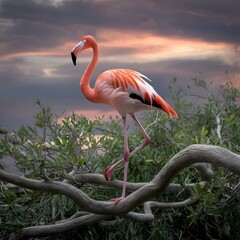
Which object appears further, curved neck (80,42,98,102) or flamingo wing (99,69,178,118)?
curved neck (80,42,98,102)

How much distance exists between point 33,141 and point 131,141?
187 centimetres

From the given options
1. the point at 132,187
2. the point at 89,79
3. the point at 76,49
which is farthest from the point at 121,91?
the point at 132,187

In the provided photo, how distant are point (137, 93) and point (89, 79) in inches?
27.2

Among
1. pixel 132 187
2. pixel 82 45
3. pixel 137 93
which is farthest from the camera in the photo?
pixel 132 187

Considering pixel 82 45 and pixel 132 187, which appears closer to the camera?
pixel 82 45

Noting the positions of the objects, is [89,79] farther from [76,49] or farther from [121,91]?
[121,91]

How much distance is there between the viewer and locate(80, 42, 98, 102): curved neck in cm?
688

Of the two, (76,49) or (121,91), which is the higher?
(76,49)

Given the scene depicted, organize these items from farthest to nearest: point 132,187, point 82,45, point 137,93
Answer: point 132,187
point 82,45
point 137,93

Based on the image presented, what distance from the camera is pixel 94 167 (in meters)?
8.12

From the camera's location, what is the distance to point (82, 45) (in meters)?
6.91

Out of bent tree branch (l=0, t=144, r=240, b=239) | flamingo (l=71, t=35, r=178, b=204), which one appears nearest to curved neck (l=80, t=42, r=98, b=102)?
flamingo (l=71, t=35, r=178, b=204)

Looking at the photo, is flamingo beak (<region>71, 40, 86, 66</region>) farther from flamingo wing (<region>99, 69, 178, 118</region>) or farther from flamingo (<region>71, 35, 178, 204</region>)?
flamingo wing (<region>99, 69, 178, 118</region>)

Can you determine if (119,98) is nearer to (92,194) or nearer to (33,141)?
(33,141)
